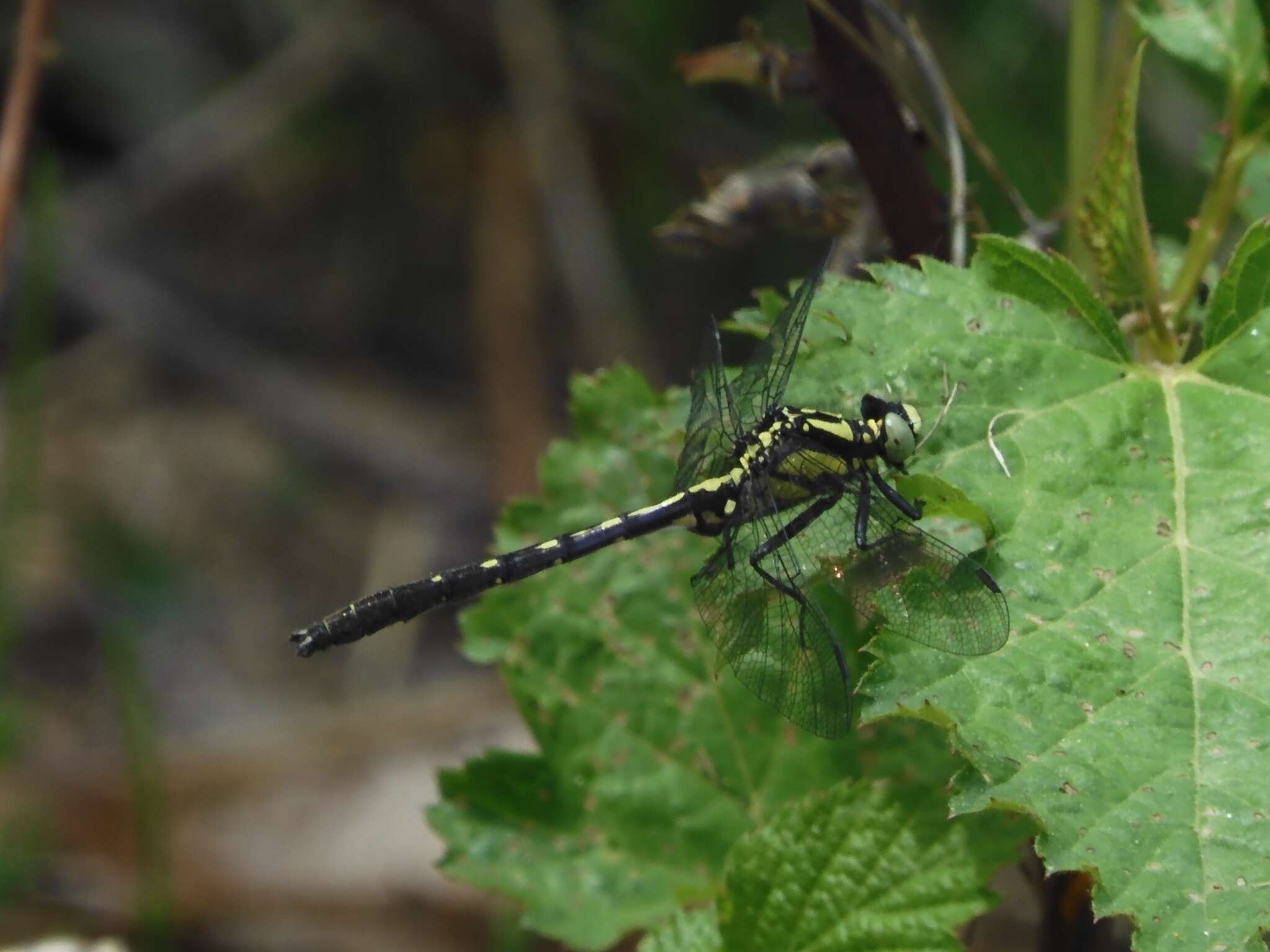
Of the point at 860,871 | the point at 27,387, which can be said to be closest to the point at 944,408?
the point at 860,871

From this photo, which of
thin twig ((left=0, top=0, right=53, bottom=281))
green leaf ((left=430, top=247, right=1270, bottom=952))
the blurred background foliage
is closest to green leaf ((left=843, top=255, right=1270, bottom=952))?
green leaf ((left=430, top=247, right=1270, bottom=952))

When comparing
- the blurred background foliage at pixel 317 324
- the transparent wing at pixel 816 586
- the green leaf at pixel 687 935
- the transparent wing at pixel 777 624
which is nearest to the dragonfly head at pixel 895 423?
the transparent wing at pixel 816 586

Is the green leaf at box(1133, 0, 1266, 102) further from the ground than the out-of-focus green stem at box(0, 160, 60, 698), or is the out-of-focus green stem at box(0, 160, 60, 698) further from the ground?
the out-of-focus green stem at box(0, 160, 60, 698)

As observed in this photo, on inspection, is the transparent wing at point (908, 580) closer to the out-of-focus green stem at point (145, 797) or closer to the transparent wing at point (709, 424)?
the transparent wing at point (709, 424)

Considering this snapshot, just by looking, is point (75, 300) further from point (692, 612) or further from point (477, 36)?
point (692, 612)

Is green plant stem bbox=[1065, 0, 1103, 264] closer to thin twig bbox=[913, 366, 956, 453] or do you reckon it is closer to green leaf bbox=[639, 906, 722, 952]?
thin twig bbox=[913, 366, 956, 453]

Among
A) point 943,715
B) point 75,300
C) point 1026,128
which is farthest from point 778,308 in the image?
point 75,300
